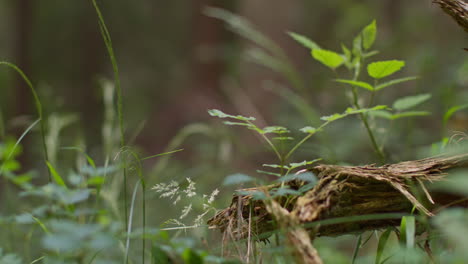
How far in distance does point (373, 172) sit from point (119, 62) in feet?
31.4

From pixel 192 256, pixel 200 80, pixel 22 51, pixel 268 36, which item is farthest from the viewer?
pixel 268 36

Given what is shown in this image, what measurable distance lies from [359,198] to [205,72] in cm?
516

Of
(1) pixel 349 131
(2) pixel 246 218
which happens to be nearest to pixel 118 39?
(1) pixel 349 131

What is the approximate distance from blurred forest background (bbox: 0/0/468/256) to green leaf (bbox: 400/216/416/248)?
94cm

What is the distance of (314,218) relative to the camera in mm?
699

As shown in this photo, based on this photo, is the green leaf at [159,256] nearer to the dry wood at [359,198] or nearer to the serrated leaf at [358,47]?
the dry wood at [359,198]

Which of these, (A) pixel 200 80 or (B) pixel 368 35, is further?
(A) pixel 200 80

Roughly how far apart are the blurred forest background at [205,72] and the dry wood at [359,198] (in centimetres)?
82

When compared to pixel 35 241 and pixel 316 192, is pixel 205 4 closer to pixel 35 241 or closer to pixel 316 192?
pixel 35 241

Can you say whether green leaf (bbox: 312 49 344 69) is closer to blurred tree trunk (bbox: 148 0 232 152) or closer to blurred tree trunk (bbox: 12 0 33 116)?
blurred tree trunk (bbox: 148 0 232 152)

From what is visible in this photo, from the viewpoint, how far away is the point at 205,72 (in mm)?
5816

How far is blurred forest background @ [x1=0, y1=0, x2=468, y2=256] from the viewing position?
3.30 m

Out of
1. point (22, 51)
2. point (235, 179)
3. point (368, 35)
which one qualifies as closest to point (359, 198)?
point (235, 179)

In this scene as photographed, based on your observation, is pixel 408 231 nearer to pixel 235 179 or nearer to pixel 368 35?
pixel 235 179
